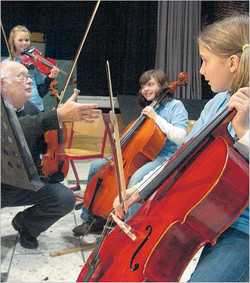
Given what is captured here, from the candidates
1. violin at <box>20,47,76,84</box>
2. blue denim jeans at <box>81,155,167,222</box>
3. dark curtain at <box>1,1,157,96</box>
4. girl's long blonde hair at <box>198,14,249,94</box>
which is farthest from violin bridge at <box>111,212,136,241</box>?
dark curtain at <box>1,1,157,96</box>

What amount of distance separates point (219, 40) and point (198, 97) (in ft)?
8.97

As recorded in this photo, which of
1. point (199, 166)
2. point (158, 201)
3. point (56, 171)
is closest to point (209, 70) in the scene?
point (199, 166)

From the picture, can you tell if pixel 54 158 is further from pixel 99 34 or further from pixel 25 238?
pixel 99 34

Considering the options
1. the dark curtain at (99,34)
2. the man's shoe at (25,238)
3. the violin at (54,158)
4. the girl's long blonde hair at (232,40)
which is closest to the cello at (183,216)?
the girl's long blonde hair at (232,40)

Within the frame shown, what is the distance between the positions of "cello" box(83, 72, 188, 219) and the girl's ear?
3.03 feet

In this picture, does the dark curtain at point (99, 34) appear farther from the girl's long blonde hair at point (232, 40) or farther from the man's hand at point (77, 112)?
the girl's long blonde hair at point (232, 40)

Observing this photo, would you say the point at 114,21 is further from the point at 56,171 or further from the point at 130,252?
the point at 130,252

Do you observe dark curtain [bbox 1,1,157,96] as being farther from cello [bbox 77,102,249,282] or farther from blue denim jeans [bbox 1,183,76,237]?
cello [bbox 77,102,249,282]

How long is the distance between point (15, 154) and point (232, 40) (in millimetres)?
615

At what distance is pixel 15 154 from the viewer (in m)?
0.96

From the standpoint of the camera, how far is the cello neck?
0.93 meters

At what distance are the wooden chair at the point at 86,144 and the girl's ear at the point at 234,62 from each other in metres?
1.34

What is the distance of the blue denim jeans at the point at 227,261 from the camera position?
2.93 ft

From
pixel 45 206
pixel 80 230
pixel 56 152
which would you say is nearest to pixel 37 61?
pixel 56 152
